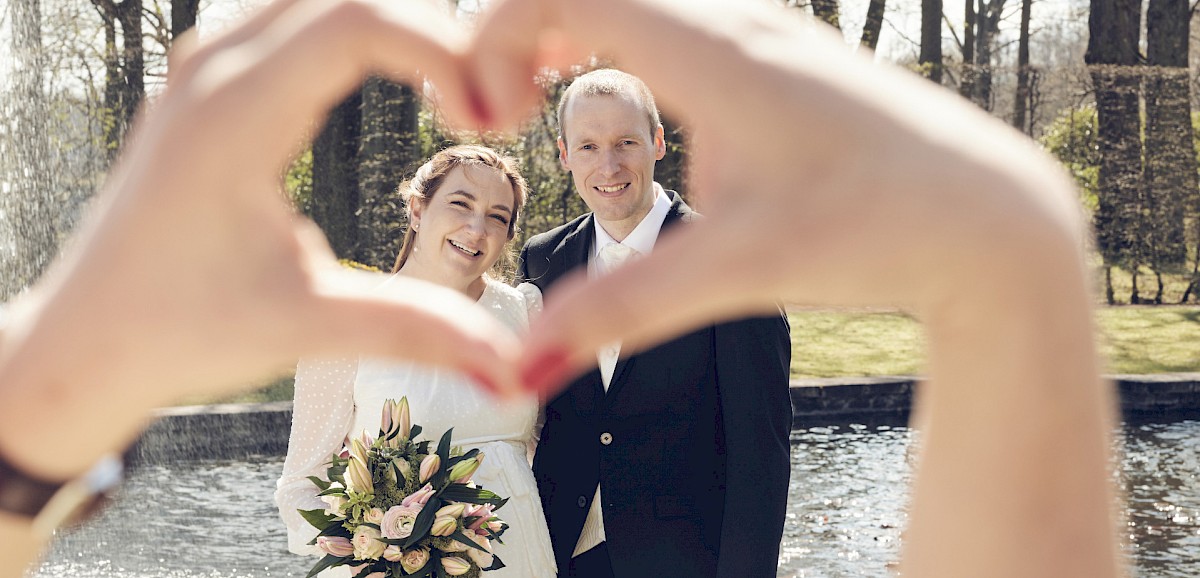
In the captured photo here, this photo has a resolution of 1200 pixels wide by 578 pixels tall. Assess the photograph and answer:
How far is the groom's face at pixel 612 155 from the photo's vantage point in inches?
163

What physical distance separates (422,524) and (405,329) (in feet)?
9.79

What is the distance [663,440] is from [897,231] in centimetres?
356

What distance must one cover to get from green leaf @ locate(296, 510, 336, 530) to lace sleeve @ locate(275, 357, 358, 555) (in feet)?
0.83

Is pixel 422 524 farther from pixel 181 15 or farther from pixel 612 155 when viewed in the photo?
pixel 181 15

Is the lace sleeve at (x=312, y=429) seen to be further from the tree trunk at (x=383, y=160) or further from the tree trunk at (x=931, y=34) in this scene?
the tree trunk at (x=931, y=34)

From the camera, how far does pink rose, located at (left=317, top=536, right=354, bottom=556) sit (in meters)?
3.50

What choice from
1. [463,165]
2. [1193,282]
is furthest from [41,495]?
[1193,282]

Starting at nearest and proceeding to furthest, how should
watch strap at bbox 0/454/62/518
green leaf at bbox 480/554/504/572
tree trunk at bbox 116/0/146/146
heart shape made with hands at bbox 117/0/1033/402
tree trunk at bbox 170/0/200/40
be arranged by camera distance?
heart shape made with hands at bbox 117/0/1033/402
watch strap at bbox 0/454/62/518
green leaf at bbox 480/554/504/572
tree trunk at bbox 116/0/146/146
tree trunk at bbox 170/0/200/40

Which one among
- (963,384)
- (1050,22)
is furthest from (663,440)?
(1050,22)

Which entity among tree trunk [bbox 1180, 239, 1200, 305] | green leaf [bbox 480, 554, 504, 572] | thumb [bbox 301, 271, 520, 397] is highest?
thumb [bbox 301, 271, 520, 397]

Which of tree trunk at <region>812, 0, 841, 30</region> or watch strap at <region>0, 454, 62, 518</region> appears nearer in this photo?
watch strap at <region>0, 454, 62, 518</region>

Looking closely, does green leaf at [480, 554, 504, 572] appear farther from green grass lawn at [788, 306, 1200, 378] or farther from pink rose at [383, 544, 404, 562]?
green grass lawn at [788, 306, 1200, 378]

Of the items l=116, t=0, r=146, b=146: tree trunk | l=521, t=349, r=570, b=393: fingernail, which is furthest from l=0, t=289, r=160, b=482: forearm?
l=116, t=0, r=146, b=146: tree trunk

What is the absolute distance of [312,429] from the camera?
394cm
